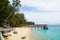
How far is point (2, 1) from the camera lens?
48.0 meters

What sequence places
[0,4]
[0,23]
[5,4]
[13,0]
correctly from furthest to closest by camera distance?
[13,0] < [0,23] < [5,4] < [0,4]

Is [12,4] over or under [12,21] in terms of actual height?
over

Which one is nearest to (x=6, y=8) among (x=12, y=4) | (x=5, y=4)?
(x=5, y=4)

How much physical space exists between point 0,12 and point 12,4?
Answer: 8879mm

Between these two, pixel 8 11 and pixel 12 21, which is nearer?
pixel 8 11

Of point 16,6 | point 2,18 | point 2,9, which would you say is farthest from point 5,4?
point 16,6

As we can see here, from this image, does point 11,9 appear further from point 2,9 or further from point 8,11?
point 2,9

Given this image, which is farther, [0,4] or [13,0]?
[13,0]

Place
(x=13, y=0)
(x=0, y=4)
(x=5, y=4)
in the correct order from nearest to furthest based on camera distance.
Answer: (x=0, y=4), (x=5, y=4), (x=13, y=0)

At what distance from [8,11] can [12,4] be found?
4.58 metres

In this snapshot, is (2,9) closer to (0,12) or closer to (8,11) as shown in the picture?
(0,12)

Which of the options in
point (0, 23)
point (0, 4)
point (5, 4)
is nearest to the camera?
point (0, 4)

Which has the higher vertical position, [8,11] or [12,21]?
[8,11]

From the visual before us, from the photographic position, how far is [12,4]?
57750mm
